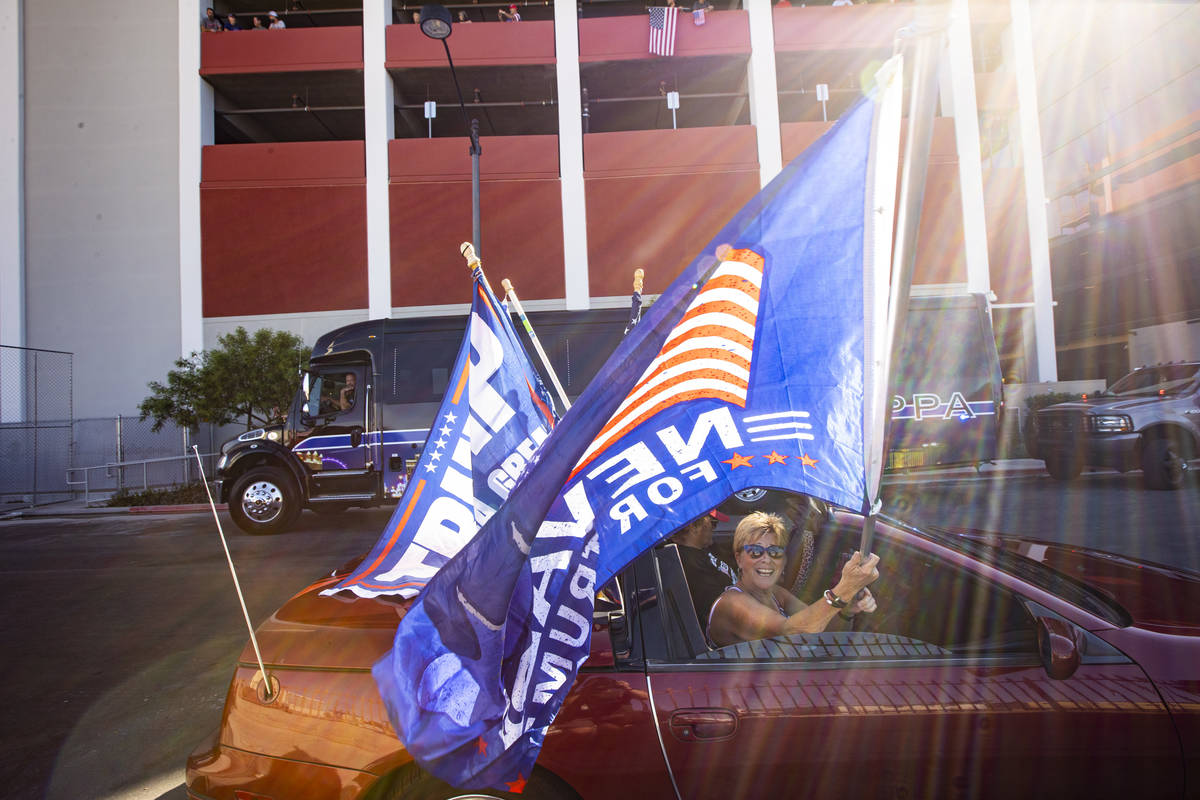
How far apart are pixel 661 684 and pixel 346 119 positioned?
25144 millimetres

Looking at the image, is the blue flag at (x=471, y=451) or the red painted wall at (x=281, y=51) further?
the red painted wall at (x=281, y=51)

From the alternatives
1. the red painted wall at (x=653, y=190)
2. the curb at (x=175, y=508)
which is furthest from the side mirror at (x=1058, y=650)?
the red painted wall at (x=653, y=190)

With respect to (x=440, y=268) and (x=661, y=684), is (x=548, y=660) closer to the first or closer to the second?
(x=661, y=684)

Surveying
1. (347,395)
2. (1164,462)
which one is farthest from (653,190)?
(1164,462)

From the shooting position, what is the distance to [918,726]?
6.33ft

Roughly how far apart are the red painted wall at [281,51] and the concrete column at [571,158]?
5678 millimetres

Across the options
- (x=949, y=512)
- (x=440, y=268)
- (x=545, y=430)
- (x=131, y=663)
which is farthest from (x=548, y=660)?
(x=440, y=268)

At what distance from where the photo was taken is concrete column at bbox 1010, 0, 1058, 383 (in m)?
18.4

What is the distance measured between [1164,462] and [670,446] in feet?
35.3

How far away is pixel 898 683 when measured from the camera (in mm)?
1988

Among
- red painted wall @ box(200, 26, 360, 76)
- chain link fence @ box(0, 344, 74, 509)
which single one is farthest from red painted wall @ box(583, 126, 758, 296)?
chain link fence @ box(0, 344, 74, 509)

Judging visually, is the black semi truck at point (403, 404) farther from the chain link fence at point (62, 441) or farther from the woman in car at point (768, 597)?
the chain link fence at point (62, 441)

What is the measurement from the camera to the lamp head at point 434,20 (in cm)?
1140

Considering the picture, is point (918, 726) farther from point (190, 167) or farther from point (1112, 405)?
point (190, 167)
